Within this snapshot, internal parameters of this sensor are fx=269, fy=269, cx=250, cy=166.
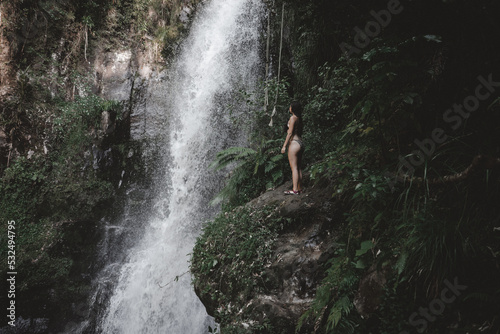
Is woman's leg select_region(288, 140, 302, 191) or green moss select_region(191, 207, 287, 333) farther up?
woman's leg select_region(288, 140, 302, 191)

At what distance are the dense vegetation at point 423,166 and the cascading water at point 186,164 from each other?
484cm

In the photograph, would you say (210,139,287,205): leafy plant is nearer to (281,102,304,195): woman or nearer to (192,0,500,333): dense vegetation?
(281,102,304,195): woman

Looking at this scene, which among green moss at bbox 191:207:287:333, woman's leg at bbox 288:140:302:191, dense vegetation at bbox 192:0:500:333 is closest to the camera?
dense vegetation at bbox 192:0:500:333

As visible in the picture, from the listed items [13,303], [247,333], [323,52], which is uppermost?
[323,52]

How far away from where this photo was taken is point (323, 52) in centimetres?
690

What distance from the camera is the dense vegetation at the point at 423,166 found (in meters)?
2.13

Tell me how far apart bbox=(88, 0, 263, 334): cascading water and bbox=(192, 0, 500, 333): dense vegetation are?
4.84m

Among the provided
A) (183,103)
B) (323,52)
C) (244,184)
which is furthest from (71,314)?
(323,52)

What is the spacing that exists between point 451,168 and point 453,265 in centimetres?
88

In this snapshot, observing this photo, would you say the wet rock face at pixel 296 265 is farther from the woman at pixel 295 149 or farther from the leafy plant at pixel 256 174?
the leafy plant at pixel 256 174

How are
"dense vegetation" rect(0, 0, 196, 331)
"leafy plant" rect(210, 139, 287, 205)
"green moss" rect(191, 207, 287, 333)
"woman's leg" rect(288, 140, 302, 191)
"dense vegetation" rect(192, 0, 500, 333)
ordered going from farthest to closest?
"dense vegetation" rect(0, 0, 196, 331), "leafy plant" rect(210, 139, 287, 205), "woman's leg" rect(288, 140, 302, 191), "green moss" rect(191, 207, 287, 333), "dense vegetation" rect(192, 0, 500, 333)

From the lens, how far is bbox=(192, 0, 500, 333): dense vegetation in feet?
6.98

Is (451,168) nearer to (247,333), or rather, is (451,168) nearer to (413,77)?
(413,77)

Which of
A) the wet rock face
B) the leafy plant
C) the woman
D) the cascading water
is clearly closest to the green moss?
the wet rock face
